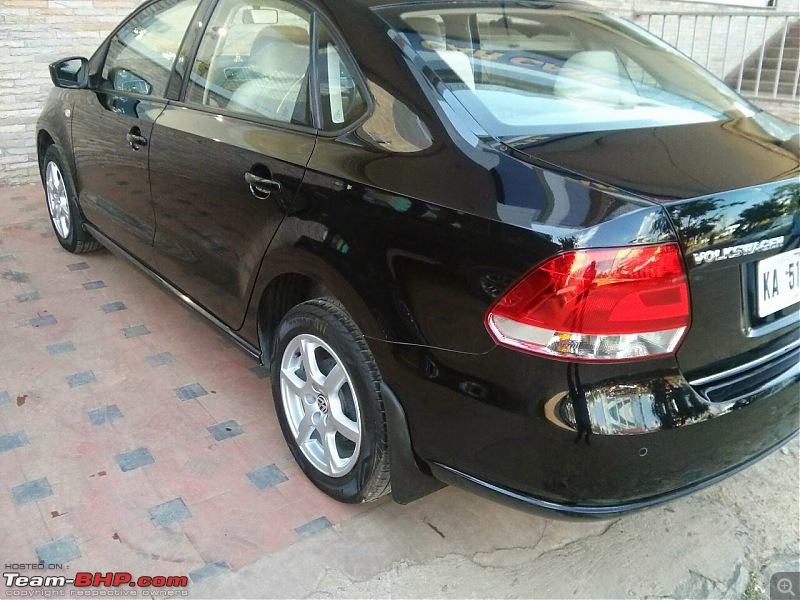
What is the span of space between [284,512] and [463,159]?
1.32 meters

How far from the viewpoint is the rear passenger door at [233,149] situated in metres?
2.30

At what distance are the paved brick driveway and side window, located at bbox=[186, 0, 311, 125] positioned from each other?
1.01 m

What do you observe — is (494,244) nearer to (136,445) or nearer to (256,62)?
(256,62)

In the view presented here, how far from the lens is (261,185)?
7.55 feet

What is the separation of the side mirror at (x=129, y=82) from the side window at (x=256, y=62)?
16.8 inches

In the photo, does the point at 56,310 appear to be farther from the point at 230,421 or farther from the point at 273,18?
the point at 273,18

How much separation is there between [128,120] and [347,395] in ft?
5.85

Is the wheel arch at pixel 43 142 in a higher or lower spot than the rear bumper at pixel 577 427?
higher

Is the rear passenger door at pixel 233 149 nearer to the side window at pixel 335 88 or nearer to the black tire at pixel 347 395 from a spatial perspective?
the side window at pixel 335 88

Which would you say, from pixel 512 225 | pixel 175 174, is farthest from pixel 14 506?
pixel 512 225

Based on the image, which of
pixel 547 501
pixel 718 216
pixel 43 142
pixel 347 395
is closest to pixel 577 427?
pixel 547 501

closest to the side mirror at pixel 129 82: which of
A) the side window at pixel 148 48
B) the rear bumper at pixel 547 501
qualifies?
the side window at pixel 148 48

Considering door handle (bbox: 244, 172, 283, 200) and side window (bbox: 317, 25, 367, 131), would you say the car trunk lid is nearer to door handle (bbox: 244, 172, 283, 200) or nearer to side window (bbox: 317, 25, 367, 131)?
side window (bbox: 317, 25, 367, 131)

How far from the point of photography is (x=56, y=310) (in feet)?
12.0
